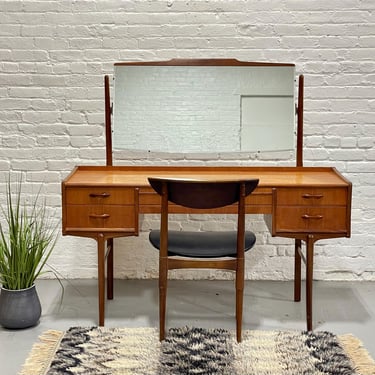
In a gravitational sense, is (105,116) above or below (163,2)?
below

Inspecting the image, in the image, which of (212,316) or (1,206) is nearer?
(212,316)

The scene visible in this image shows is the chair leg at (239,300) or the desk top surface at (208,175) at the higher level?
the desk top surface at (208,175)

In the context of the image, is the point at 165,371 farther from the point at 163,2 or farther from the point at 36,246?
the point at 163,2

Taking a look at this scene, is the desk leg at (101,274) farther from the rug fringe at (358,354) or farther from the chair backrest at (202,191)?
the rug fringe at (358,354)

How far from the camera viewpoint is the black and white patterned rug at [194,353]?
2941 millimetres

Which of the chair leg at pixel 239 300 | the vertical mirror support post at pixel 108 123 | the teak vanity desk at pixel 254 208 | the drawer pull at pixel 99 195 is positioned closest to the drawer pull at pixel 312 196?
the teak vanity desk at pixel 254 208

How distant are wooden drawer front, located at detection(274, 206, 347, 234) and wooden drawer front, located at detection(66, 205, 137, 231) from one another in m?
0.68

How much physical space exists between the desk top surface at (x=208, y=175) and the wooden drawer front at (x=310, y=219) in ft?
0.38

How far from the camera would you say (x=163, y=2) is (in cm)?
400

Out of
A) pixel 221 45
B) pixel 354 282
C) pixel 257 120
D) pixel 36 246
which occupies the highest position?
pixel 221 45

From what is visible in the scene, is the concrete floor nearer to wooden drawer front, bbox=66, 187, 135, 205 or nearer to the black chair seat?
the black chair seat

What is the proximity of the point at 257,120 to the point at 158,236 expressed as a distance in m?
0.83

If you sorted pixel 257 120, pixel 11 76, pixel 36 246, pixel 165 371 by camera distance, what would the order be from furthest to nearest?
pixel 11 76
pixel 257 120
pixel 36 246
pixel 165 371

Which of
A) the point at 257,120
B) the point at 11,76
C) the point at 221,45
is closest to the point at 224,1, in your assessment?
the point at 221,45
